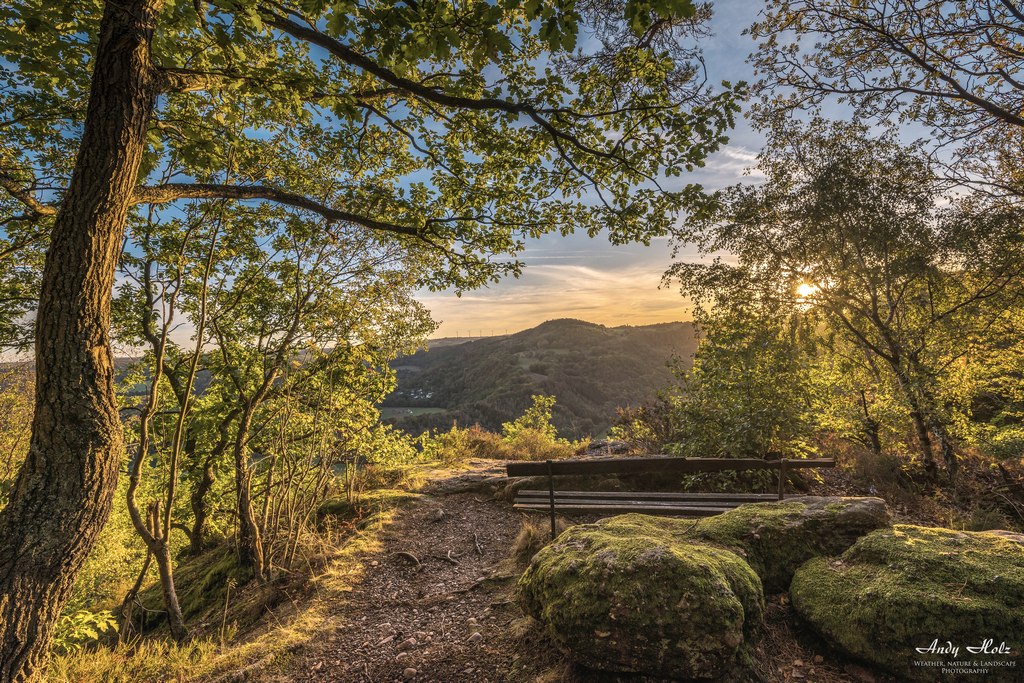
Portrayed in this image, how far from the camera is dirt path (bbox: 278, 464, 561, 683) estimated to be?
3234mm

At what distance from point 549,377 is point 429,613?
85.4 m

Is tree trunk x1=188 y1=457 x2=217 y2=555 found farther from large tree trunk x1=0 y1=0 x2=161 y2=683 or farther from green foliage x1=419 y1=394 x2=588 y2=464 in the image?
large tree trunk x1=0 y1=0 x2=161 y2=683

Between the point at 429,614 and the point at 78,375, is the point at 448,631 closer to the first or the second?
the point at 429,614

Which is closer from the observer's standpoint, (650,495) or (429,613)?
(429,613)

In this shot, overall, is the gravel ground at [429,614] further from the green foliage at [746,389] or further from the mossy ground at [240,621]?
the green foliage at [746,389]

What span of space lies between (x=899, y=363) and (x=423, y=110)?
41.2 ft

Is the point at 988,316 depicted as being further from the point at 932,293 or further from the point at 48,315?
the point at 48,315

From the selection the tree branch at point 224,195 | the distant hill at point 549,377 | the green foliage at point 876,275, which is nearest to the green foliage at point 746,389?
the green foliage at point 876,275

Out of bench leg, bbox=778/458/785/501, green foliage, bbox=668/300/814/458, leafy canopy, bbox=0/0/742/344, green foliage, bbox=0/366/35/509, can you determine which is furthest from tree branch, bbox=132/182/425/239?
green foliage, bbox=0/366/35/509

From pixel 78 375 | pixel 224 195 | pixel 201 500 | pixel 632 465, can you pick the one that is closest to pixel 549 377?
pixel 201 500

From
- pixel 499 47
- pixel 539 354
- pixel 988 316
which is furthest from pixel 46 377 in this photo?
pixel 539 354

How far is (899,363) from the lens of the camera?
9.84m

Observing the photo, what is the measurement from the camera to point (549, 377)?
8894 centimetres

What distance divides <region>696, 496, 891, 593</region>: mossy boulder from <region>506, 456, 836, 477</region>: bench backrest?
4.61 ft
